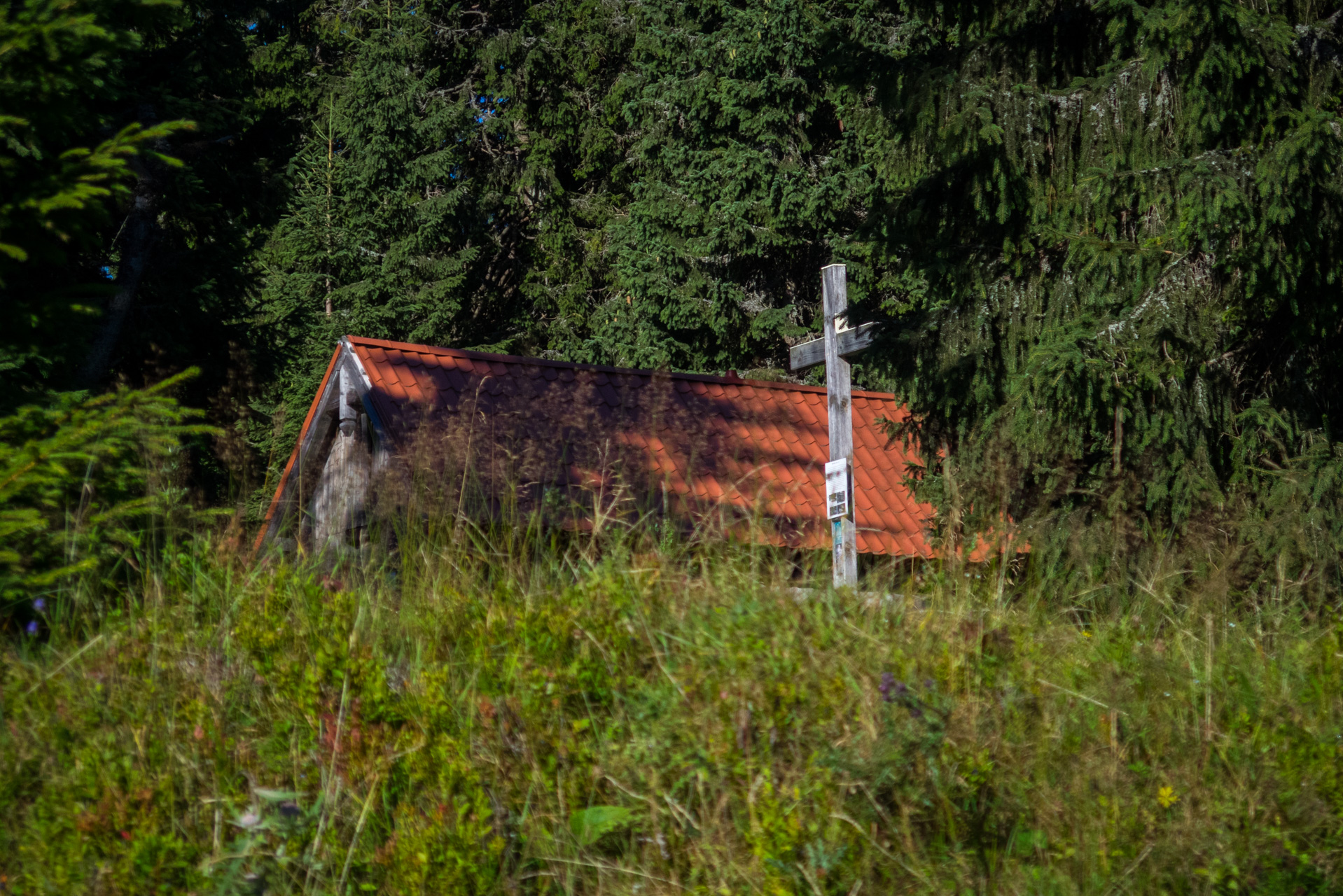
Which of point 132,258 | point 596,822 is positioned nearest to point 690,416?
point 596,822

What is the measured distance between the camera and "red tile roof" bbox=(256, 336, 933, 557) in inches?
366

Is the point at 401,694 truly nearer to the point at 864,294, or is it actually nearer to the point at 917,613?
the point at 917,613

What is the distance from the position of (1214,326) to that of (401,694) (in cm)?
537

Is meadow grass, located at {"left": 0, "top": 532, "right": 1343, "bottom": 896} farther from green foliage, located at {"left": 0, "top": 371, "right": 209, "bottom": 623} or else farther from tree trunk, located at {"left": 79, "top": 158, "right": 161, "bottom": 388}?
tree trunk, located at {"left": 79, "top": 158, "right": 161, "bottom": 388}

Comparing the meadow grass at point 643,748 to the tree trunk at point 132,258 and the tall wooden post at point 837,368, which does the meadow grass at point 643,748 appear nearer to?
the tall wooden post at point 837,368

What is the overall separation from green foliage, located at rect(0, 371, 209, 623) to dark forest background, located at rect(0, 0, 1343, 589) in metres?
0.14

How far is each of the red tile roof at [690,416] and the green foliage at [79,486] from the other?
14.2 ft

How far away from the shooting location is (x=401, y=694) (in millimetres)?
3145

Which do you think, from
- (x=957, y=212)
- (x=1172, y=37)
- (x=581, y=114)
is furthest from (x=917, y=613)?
(x=581, y=114)

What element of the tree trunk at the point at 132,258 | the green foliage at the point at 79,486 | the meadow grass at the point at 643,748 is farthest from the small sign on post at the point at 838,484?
the tree trunk at the point at 132,258

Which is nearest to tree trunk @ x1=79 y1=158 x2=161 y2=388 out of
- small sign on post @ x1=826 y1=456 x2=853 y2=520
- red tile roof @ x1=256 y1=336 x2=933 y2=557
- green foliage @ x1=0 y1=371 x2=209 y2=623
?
red tile roof @ x1=256 y1=336 x2=933 y2=557

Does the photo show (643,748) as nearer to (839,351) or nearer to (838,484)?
(838,484)

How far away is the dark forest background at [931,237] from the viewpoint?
4.11 meters

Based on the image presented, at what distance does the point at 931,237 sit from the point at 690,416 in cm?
218
